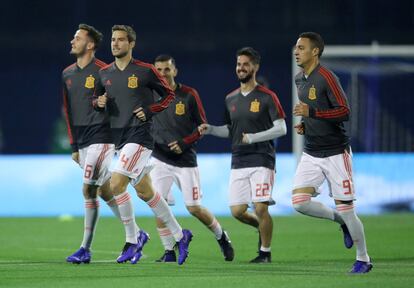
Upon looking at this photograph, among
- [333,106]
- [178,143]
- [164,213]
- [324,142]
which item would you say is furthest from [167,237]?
[333,106]

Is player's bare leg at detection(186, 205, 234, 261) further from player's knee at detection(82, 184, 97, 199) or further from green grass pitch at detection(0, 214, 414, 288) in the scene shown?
player's knee at detection(82, 184, 97, 199)

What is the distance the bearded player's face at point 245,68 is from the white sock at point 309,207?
1.76m

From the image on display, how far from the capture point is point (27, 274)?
9750 millimetres

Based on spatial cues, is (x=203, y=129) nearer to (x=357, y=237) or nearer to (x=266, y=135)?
(x=266, y=135)

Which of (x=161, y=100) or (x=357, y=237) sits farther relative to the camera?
(x=161, y=100)

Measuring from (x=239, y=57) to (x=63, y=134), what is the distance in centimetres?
1244

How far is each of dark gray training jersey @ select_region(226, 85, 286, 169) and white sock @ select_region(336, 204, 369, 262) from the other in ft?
6.96

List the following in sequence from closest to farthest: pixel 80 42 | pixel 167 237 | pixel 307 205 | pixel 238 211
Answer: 1. pixel 307 205
2. pixel 80 42
3. pixel 167 237
4. pixel 238 211

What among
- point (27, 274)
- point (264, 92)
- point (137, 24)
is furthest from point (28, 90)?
point (27, 274)

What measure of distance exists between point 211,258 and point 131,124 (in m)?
2.00

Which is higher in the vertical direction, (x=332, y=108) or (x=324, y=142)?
(x=332, y=108)

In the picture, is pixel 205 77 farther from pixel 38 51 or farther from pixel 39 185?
pixel 39 185

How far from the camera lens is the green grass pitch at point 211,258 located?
29.7ft

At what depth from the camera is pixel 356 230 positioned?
31.5 feet
